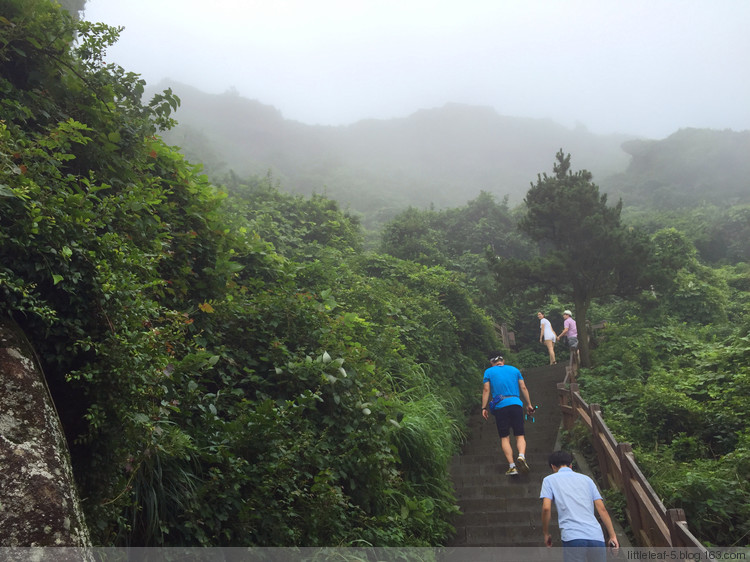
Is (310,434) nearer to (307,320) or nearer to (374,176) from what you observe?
(307,320)

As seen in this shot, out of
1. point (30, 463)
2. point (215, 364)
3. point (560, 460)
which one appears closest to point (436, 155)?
point (215, 364)

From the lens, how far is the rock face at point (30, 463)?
2258 mm

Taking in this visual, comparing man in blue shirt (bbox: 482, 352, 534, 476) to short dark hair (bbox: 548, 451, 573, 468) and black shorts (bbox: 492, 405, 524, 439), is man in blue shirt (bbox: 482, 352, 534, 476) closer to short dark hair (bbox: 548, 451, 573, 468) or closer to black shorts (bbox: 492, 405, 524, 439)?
black shorts (bbox: 492, 405, 524, 439)

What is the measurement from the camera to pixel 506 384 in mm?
7414

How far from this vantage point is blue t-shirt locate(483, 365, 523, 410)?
7.40m

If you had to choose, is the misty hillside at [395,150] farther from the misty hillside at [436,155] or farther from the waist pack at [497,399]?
the waist pack at [497,399]

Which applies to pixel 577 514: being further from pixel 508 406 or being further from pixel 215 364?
pixel 215 364

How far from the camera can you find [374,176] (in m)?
69.8

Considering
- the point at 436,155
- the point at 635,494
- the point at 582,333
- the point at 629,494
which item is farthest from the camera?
the point at 436,155

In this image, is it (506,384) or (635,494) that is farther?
(506,384)

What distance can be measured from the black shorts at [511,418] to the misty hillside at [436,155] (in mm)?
30508

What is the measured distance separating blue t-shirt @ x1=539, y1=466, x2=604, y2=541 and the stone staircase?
194cm

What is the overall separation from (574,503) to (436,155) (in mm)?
88396

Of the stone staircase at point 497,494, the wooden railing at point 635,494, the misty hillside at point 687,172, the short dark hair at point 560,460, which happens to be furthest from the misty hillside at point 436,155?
the short dark hair at point 560,460
